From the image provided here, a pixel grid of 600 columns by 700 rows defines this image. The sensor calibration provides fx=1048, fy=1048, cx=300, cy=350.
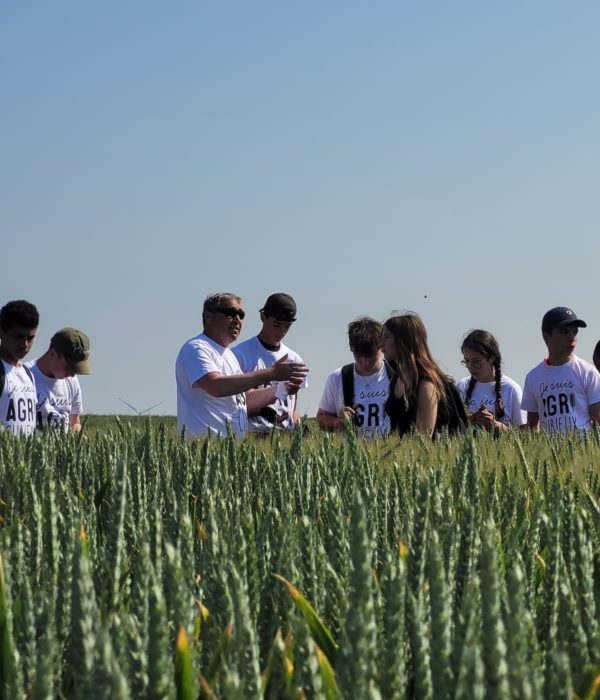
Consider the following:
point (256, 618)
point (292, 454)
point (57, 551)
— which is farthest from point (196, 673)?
point (292, 454)

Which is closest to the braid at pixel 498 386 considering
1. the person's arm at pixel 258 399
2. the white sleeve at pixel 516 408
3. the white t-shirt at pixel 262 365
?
the white sleeve at pixel 516 408

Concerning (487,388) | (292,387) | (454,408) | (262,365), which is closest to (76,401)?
(262,365)

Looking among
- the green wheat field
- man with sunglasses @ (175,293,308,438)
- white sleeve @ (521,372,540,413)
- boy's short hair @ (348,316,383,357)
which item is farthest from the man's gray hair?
the green wheat field

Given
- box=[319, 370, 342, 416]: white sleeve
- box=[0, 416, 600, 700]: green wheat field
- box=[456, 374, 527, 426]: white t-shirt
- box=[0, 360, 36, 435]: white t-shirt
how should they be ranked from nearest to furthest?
box=[0, 416, 600, 700]: green wheat field
box=[0, 360, 36, 435]: white t-shirt
box=[319, 370, 342, 416]: white sleeve
box=[456, 374, 527, 426]: white t-shirt

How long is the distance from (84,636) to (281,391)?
22.1 ft

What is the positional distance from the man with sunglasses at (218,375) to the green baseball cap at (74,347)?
775mm

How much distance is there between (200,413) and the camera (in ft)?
24.1

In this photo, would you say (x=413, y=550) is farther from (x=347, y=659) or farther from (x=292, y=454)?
(x=292, y=454)

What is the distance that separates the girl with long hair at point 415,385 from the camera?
6551 mm

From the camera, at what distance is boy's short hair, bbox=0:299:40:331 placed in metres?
6.85

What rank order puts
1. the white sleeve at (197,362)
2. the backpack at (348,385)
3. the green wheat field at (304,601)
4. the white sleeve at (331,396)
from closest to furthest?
the green wheat field at (304,601) → the white sleeve at (197,362) → the backpack at (348,385) → the white sleeve at (331,396)

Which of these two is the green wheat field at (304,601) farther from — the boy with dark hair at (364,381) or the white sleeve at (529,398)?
the white sleeve at (529,398)

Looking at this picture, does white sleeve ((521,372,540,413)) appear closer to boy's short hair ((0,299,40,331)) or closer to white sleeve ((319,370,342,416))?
white sleeve ((319,370,342,416))

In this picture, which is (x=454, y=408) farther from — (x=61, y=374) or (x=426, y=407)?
(x=61, y=374)
